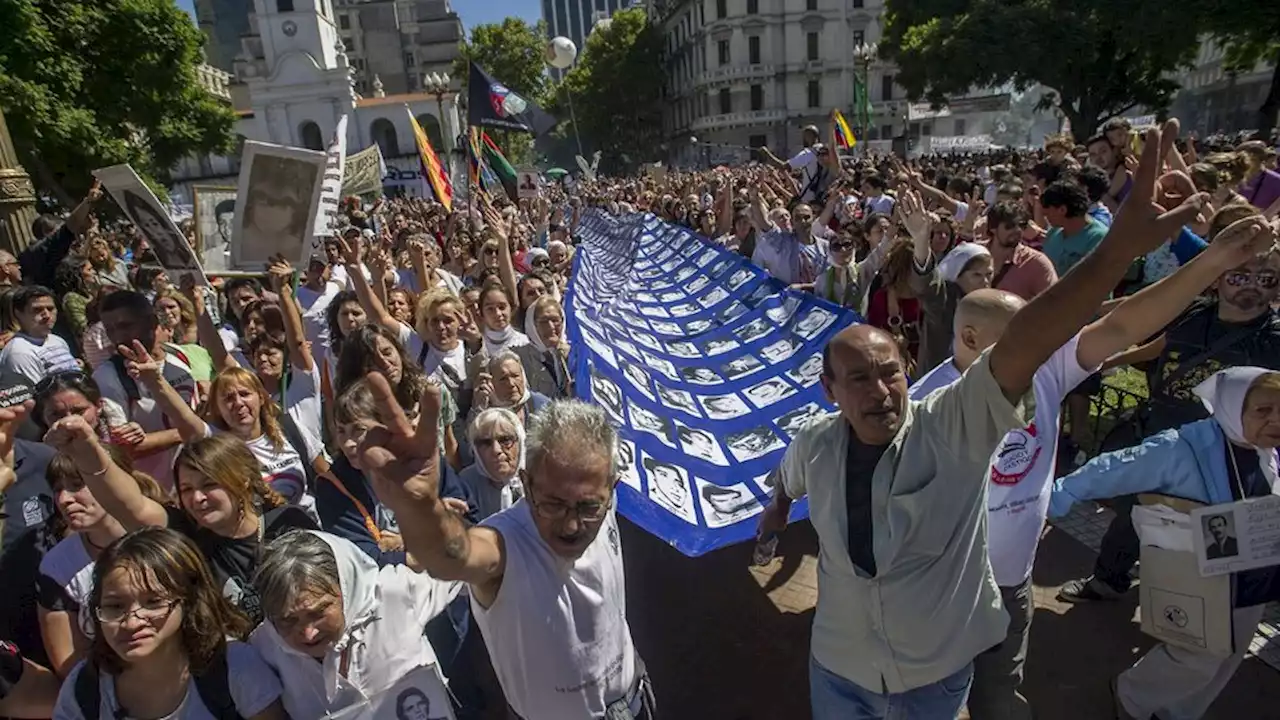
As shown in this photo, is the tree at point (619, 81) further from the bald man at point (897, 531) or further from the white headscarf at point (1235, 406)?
the bald man at point (897, 531)

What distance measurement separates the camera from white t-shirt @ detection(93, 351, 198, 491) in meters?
3.59

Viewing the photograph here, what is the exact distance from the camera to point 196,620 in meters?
2.12

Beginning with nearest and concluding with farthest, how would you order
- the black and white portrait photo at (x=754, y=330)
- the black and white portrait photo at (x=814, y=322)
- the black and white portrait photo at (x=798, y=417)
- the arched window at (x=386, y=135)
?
the black and white portrait photo at (x=798, y=417)
the black and white portrait photo at (x=814, y=322)
the black and white portrait photo at (x=754, y=330)
the arched window at (x=386, y=135)

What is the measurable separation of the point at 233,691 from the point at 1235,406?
11.3 feet

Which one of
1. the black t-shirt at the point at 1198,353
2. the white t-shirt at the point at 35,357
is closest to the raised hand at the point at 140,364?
the white t-shirt at the point at 35,357

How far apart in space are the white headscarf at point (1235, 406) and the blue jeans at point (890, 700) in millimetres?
1360

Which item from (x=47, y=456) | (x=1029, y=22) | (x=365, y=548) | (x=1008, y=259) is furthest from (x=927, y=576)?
(x=1029, y=22)

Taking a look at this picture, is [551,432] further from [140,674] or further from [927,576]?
[140,674]

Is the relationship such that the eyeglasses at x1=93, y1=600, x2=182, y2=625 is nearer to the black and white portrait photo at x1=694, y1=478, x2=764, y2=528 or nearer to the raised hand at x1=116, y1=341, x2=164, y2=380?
the raised hand at x1=116, y1=341, x2=164, y2=380

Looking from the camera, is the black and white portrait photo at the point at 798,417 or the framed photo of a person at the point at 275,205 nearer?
the black and white portrait photo at the point at 798,417

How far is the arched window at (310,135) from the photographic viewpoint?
2192 inches

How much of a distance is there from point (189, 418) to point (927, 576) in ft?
10.7

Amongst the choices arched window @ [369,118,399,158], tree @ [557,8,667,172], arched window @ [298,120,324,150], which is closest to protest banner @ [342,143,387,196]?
arched window @ [298,120,324,150]

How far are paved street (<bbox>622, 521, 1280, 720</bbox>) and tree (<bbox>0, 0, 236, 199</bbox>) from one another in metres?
17.8
